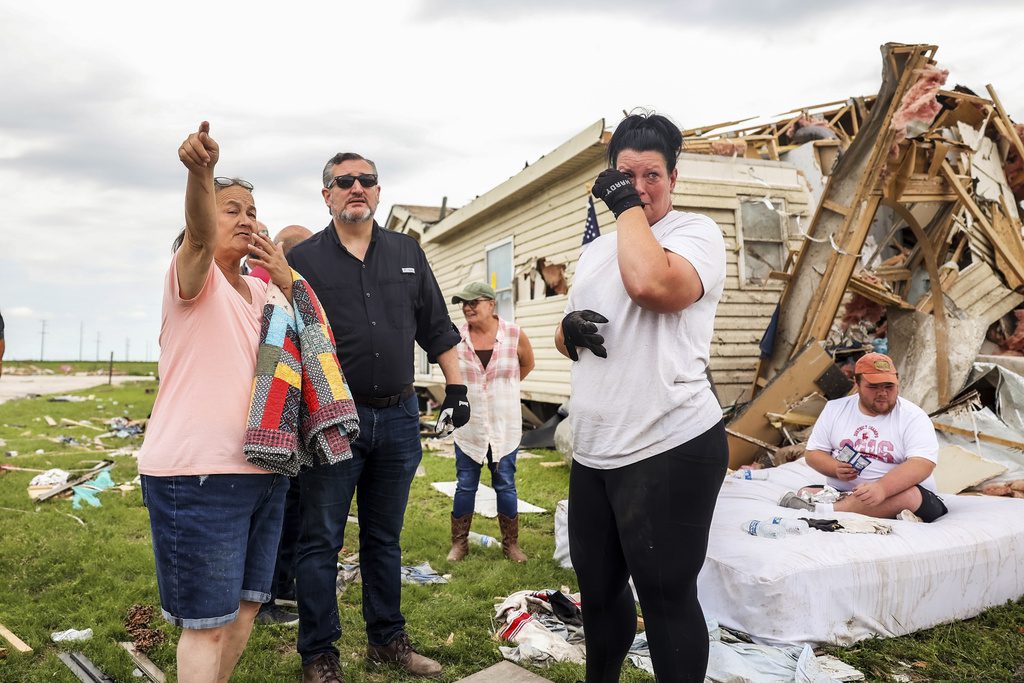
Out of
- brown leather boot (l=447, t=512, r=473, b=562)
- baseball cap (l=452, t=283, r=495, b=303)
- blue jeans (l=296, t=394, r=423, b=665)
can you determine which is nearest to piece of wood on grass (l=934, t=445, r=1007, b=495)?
brown leather boot (l=447, t=512, r=473, b=562)

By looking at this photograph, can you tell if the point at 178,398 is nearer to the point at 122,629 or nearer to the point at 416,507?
the point at 122,629

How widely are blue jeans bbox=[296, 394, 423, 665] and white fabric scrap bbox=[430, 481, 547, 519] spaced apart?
2.82 meters

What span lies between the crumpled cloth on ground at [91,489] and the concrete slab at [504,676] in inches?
211

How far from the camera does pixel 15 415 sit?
51.1ft

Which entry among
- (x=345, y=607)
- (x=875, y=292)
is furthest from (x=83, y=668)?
(x=875, y=292)

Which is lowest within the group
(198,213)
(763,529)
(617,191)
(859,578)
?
(859,578)

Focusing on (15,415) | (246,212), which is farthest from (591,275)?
(15,415)

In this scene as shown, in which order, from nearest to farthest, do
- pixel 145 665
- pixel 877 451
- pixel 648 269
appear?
pixel 648 269, pixel 145 665, pixel 877 451

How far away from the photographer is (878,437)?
4.61 metres

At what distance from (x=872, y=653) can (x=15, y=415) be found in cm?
1733

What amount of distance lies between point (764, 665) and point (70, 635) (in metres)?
3.38

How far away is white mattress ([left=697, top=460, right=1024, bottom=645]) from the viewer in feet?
11.7

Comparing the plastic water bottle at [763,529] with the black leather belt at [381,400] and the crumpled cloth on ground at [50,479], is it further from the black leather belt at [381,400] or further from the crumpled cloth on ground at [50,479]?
the crumpled cloth on ground at [50,479]

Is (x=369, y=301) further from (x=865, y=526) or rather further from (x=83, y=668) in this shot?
(x=865, y=526)
